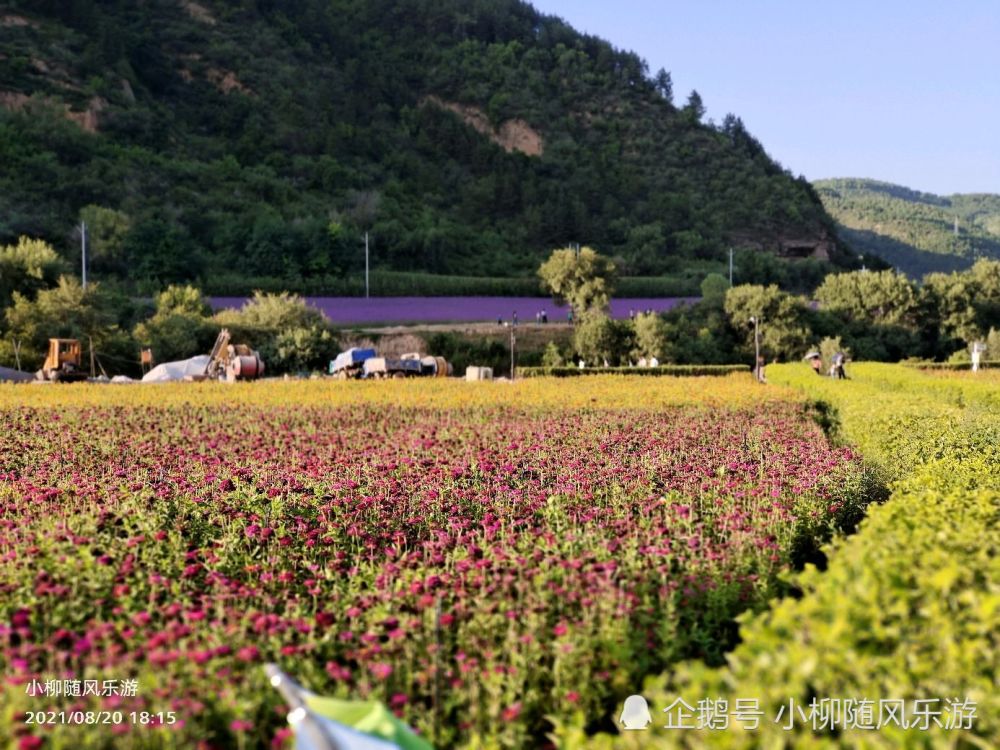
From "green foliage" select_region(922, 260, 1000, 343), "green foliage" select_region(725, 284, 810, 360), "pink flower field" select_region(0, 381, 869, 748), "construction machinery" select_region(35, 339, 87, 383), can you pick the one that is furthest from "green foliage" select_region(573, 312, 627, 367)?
"pink flower field" select_region(0, 381, 869, 748)

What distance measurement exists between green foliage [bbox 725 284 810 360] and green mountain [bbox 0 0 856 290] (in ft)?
99.9

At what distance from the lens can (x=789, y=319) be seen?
56312mm

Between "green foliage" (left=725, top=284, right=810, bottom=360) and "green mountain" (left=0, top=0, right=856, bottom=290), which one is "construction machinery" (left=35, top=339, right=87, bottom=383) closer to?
"green mountain" (left=0, top=0, right=856, bottom=290)

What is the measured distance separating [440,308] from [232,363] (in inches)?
1312

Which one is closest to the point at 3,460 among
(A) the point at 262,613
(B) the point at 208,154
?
(A) the point at 262,613

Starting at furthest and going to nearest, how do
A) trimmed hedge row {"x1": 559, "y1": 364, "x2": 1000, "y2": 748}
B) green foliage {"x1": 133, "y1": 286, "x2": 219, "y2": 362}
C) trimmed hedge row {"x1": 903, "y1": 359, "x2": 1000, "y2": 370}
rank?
trimmed hedge row {"x1": 903, "y1": 359, "x2": 1000, "y2": 370} < green foliage {"x1": 133, "y1": 286, "x2": 219, "y2": 362} < trimmed hedge row {"x1": 559, "y1": 364, "x2": 1000, "y2": 748}

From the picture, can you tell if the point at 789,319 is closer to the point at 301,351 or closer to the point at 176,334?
the point at 301,351

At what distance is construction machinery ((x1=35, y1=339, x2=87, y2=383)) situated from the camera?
33.1m

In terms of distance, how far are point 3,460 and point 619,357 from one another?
43794mm

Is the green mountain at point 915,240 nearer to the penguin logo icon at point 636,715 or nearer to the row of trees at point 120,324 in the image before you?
the row of trees at point 120,324

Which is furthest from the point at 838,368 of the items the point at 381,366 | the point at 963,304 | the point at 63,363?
the point at 963,304

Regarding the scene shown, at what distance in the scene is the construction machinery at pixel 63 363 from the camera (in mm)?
33097

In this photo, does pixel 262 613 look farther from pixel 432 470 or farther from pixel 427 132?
pixel 427 132

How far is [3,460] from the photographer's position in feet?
39.0
